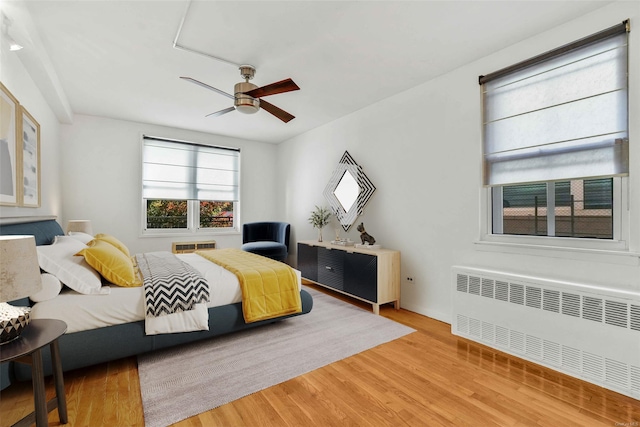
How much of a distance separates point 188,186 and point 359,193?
10.3 ft

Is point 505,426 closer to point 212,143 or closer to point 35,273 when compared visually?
point 35,273

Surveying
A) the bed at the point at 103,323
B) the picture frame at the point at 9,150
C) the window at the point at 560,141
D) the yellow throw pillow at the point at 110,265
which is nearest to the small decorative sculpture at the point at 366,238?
the window at the point at 560,141

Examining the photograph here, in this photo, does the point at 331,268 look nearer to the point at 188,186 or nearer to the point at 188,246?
the point at 188,246

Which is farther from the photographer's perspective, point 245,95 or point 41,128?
point 41,128

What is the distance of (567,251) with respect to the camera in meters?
2.31

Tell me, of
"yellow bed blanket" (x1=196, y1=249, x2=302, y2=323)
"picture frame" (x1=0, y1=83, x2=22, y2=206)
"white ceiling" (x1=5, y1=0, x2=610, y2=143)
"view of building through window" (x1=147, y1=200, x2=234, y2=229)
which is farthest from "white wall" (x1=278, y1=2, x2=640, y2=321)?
"picture frame" (x1=0, y1=83, x2=22, y2=206)

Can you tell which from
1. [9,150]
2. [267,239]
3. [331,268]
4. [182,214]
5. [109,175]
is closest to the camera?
[9,150]

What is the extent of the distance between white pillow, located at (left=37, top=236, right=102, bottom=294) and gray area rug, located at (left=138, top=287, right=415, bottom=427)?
0.71 metres

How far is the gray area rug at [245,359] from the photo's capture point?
72.5 inches

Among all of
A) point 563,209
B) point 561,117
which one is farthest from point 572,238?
point 561,117

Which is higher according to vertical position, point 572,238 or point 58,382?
point 572,238

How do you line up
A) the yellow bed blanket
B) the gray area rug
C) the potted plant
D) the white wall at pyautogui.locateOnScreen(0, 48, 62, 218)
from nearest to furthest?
the gray area rug → the white wall at pyautogui.locateOnScreen(0, 48, 62, 218) → the yellow bed blanket → the potted plant

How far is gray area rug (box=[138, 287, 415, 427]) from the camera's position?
1841 millimetres

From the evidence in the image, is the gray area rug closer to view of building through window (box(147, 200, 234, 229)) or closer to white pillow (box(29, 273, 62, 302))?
white pillow (box(29, 273, 62, 302))
